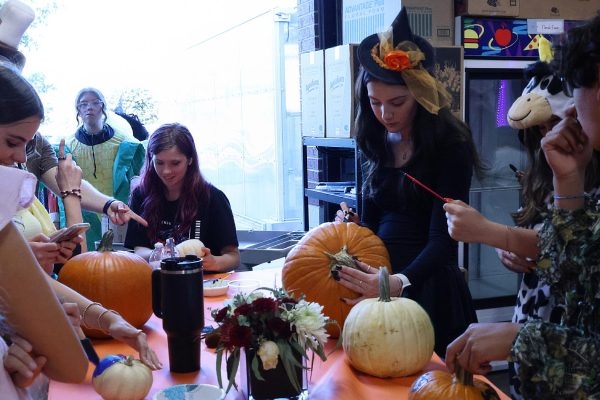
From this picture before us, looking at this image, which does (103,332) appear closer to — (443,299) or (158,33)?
(443,299)

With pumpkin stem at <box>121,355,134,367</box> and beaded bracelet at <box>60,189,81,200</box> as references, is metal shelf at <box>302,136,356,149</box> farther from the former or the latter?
pumpkin stem at <box>121,355,134,367</box>

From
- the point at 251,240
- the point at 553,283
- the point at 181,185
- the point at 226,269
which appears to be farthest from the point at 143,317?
the point at 251,240

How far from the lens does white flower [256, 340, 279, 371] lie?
3.97 feet

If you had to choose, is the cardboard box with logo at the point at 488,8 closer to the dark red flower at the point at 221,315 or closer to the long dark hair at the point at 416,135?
the long dark hair at the point at 416,135

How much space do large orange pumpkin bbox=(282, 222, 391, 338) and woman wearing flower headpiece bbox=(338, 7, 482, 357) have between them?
0.18 m

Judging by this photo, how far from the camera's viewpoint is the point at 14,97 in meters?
1.44

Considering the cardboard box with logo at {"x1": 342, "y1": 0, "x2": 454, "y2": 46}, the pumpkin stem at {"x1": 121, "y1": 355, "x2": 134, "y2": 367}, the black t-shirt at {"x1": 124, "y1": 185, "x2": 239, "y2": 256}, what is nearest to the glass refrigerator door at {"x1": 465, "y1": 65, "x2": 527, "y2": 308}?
the cardboard box with logo at {"x1": 342, "y1": 0, "x2": 454, "y2": 46}

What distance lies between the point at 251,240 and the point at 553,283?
142 inches

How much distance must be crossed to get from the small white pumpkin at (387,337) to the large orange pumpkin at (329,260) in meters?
0.23

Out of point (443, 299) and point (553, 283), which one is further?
point (443, 299)

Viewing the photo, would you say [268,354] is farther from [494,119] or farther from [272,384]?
[494,119]

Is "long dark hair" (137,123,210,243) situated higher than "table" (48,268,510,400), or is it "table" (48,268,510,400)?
"long dark hair" (137,123,210,243)

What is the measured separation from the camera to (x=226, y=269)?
2.58 m

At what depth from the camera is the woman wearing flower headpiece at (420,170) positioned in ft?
6.40
